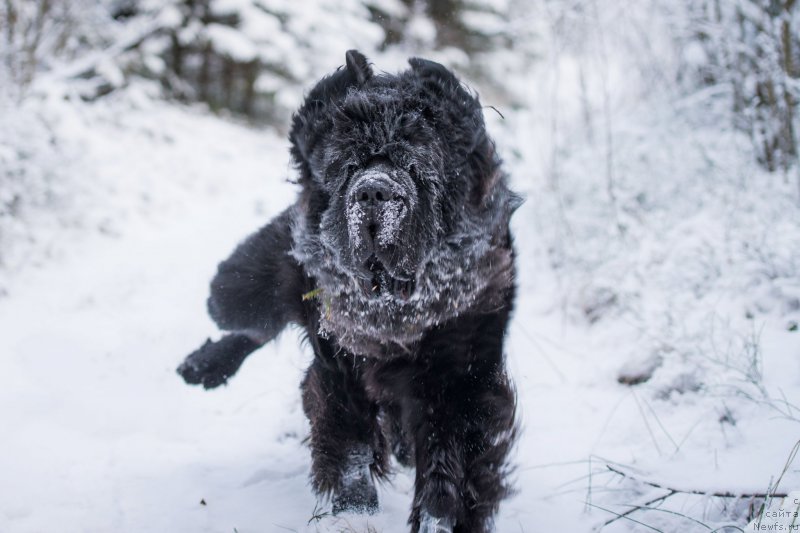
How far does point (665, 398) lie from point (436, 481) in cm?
167

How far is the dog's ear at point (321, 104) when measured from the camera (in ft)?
7.75

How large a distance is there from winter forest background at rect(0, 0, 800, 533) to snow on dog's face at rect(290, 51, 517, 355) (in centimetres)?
42

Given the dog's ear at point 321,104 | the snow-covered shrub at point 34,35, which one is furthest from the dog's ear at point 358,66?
the snow-covered shrub at point 34,35

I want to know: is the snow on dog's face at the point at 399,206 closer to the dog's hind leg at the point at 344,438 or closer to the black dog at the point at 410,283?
the black dog at the point at 410,283

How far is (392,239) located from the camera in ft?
6.94

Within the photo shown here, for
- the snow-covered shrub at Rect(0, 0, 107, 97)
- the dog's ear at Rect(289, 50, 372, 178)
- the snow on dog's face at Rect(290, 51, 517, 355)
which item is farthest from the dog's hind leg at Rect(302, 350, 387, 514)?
the snow-covered shrub at Rect(0, 0, 107, 97)

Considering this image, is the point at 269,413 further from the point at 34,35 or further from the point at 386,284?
the point at 34,35

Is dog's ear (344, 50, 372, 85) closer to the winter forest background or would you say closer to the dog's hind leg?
the winter forest background

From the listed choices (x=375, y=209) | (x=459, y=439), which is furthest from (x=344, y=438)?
(x=375, y=209)

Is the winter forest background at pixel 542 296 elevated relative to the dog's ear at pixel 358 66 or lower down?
lower down

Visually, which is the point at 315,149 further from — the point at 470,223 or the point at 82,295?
the point at 82,295

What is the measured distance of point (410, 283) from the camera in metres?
2.27

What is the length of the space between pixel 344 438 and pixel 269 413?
1368 mm

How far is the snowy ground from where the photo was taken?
2416 mm
